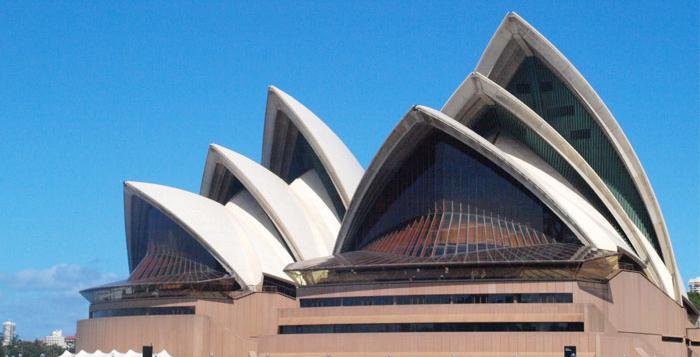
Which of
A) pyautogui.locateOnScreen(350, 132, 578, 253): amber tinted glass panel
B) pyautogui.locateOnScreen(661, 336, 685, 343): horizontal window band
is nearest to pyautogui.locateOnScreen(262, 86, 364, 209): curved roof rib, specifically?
pyautogui.locateOnScreen(350, 132, 578, 253): amber tinted glass panel

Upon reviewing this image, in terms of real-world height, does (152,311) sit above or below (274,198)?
below

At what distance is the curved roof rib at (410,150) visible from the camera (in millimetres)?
51469

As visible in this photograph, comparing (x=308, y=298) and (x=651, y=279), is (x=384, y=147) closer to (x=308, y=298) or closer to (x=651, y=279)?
(x=308, y=298)

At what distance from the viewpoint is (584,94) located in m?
56.8

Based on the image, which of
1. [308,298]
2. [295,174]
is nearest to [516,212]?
[308,298]

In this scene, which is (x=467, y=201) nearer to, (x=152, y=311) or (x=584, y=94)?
(x=584, y=94)

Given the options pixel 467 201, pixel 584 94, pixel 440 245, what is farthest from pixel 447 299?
pixel 584 94

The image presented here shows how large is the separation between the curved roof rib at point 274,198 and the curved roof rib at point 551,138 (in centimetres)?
1239

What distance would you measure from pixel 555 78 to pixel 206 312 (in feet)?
79.9

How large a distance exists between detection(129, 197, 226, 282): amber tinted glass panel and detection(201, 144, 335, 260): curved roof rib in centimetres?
513

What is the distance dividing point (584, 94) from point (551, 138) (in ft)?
10.8

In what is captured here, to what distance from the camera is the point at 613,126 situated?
5675 centimetres

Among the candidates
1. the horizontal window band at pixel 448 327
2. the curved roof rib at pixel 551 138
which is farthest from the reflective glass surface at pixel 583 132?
the horizontal window band at pixel 448 327

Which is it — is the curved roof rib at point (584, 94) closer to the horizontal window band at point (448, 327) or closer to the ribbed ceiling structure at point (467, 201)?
the ribbed ceiling structure at point (467, 201)
